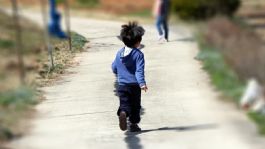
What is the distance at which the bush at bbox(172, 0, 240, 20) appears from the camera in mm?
3075

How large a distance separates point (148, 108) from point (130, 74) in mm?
435

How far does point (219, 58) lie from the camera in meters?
2.82

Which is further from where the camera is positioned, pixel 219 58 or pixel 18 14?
pixel 219 58

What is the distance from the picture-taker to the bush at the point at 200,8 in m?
3.08

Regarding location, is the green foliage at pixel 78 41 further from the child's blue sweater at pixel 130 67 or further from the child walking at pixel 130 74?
the child's blue sweater at pixel 130 67

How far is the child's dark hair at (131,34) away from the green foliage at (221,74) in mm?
650

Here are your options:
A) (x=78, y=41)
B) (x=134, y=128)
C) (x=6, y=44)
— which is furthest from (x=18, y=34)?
(x=134, y=128)

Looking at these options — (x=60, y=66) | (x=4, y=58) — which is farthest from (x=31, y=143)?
(x=4, y=58)

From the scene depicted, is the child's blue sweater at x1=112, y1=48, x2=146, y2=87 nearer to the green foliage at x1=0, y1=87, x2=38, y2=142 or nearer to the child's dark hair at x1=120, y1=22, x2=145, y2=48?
the child's dark hair at x1=120, y1=22, x2=145, y2=48

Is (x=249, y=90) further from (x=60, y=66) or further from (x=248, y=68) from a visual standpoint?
(x=60, y=66)

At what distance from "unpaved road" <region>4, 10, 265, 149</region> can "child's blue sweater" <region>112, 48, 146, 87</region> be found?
56 mm

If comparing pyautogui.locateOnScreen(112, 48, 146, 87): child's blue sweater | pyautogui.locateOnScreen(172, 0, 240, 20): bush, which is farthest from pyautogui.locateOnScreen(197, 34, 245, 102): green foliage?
pyautogui.locateOnScreen(112, 48, 146, 87): child's blue sweater

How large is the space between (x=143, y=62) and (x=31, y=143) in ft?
2.75

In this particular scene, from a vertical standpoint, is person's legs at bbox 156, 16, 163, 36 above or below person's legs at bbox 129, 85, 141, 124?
above
